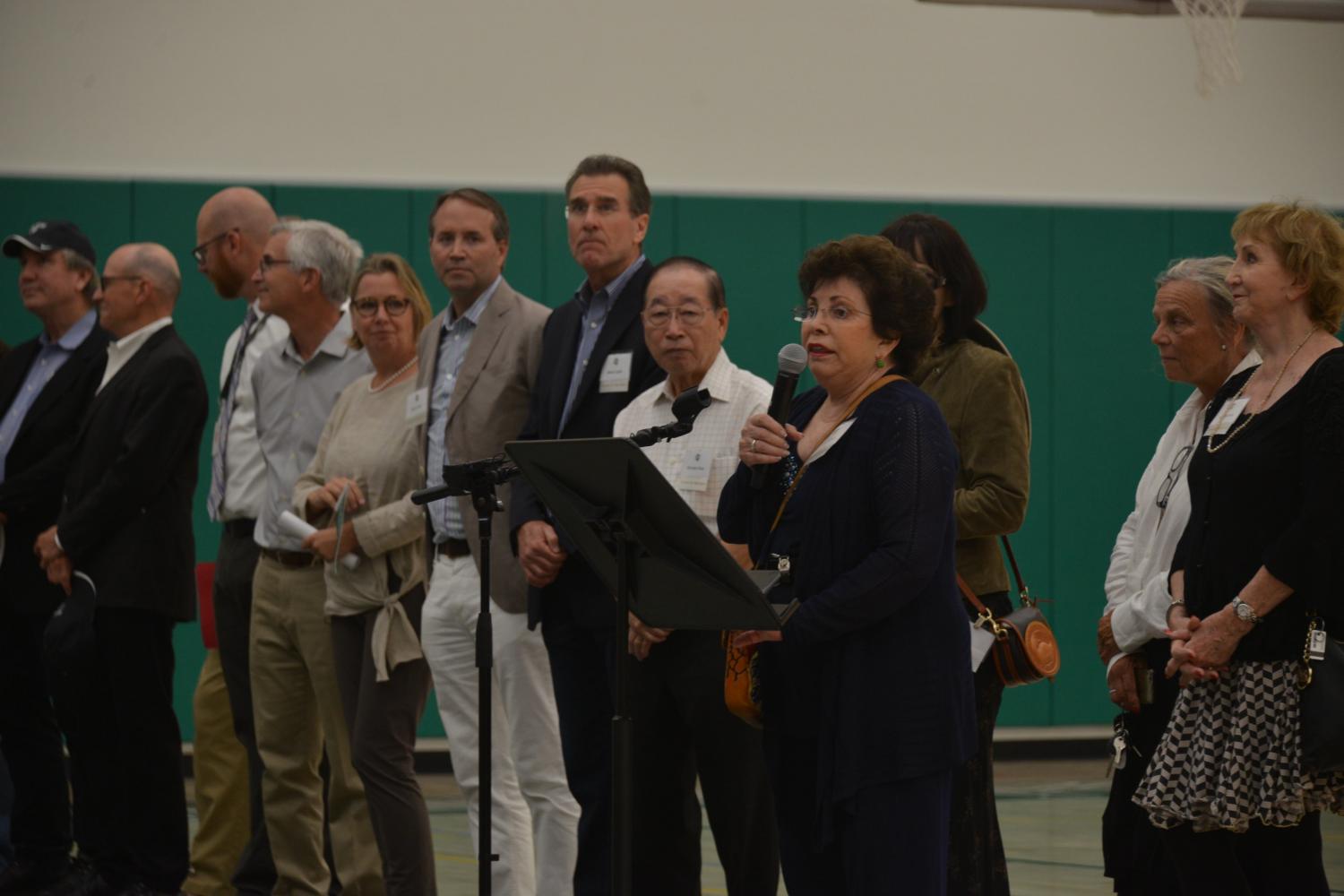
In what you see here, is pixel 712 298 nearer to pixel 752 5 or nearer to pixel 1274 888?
pixel 1274 888

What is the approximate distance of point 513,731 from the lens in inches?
171

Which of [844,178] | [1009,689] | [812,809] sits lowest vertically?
[1009,689]

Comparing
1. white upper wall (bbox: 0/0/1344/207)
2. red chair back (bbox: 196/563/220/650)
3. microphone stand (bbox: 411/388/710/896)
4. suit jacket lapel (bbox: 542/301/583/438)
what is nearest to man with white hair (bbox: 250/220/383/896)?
red chair back (bbox: 196/563/220/650)

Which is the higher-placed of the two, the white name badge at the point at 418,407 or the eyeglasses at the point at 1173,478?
the white name badge at the point at 418,407

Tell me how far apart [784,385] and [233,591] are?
8.47 ft

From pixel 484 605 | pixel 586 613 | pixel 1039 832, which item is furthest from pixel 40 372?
pixel 1039 832

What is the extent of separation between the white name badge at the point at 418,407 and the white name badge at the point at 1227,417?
2.06m

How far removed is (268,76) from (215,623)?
3.85 metres

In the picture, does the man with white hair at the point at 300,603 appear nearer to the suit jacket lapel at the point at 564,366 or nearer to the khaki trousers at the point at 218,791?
the khaki trousers at the point at 218,791

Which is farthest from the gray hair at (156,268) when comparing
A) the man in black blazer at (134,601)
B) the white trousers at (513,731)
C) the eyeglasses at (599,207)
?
the eyeglasses at (599,207)

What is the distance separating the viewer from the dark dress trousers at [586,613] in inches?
157

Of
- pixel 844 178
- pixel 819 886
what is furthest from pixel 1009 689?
pixel 819 886

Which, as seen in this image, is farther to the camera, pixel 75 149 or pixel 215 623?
pixel 75 149

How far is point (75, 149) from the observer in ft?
26.5
